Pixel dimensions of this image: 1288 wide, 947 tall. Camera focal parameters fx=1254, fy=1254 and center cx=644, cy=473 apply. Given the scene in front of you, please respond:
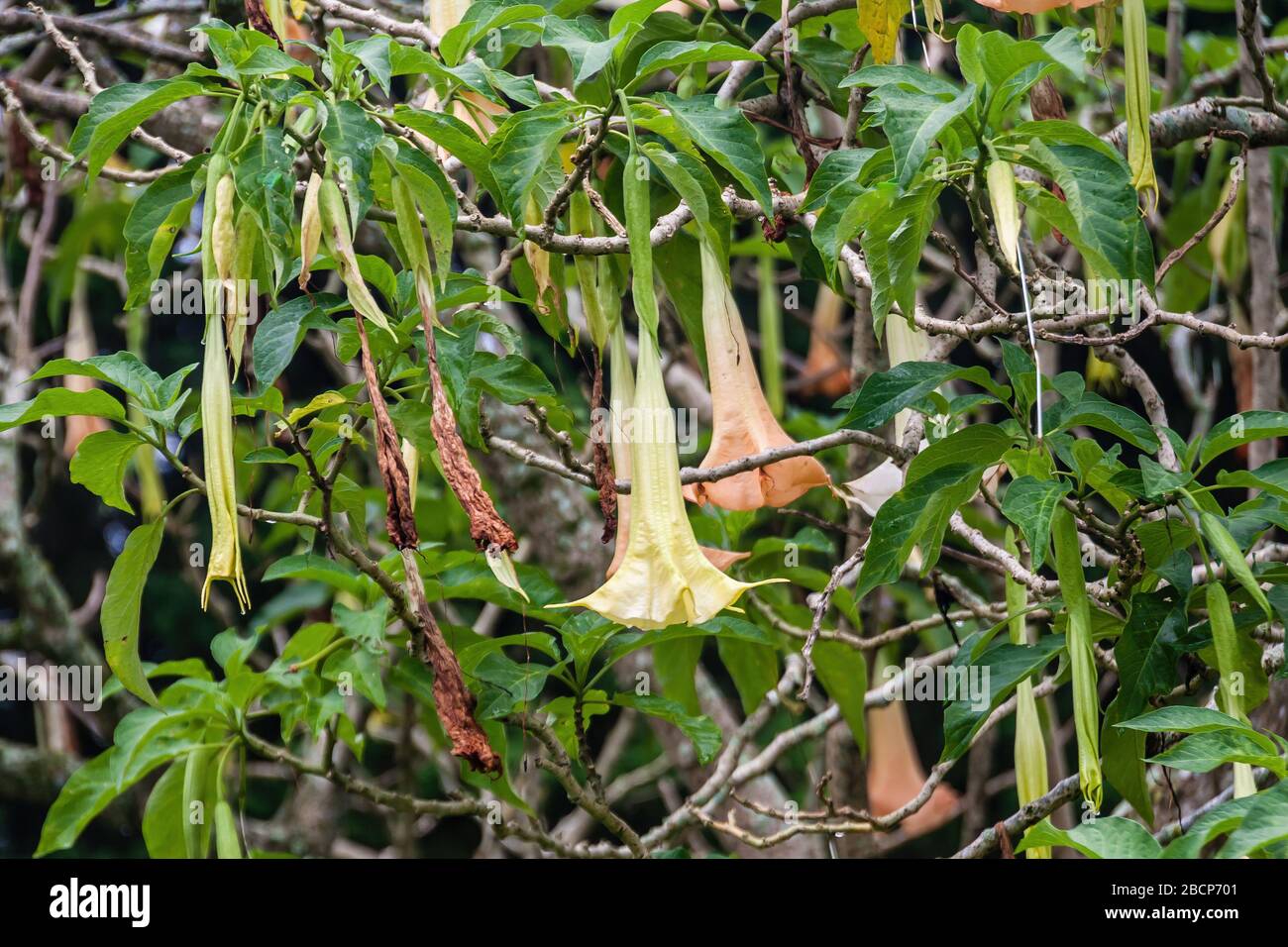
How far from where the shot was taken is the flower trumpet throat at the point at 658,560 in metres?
0.95

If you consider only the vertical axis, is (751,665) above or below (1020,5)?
below

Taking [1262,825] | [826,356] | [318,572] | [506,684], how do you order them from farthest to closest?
[826,356] → [318,572] → [506,684] → [1262,825]

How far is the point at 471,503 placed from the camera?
98cm

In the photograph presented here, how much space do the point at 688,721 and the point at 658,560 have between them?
55cm

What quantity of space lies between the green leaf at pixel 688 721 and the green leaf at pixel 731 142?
64cm

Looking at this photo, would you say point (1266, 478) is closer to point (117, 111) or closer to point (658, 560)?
point (658, 560)

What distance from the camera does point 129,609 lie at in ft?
3.76

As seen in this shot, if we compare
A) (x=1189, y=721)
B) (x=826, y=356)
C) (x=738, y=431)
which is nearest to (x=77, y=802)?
(x=738, y=431)

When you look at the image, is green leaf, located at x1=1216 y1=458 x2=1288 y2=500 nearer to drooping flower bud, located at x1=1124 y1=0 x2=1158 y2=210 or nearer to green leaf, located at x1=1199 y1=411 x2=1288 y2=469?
green leaf, located at x1=1199 y1=411 x2=1288 y2=469

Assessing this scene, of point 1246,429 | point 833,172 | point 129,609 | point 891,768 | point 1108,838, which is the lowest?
point 891,768

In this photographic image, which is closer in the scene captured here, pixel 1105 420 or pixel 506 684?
pixel 1105 420

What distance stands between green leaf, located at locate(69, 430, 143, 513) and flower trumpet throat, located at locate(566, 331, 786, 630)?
55 cm
